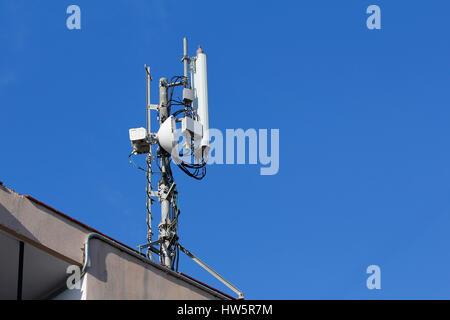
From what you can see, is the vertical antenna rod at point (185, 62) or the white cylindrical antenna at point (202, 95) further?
the vertical antenna rod at point (185, 62)

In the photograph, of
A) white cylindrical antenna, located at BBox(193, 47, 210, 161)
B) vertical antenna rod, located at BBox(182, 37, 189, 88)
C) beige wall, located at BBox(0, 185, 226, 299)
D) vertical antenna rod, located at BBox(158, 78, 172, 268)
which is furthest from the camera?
vertical antenna rod, located at BBox(182, 37, 189, 88)

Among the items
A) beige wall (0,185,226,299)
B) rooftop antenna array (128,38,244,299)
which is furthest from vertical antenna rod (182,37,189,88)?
beige wall (0,185,226,299)

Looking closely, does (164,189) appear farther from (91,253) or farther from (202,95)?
(91,253)

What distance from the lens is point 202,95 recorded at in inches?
1190

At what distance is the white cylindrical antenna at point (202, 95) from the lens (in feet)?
95.6

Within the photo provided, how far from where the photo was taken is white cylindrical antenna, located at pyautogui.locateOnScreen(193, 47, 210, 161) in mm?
29125

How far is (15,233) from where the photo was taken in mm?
17828

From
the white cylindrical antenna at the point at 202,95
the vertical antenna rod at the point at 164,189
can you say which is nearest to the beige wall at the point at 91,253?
the vertical antenna rod at the point at 164,189

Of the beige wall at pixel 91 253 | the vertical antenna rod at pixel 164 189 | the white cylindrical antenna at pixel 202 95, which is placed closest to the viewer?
the beige wall at pixel 91 253

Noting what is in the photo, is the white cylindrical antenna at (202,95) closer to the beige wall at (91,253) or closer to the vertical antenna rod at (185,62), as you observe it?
the vertical antenna rod at (185,62)

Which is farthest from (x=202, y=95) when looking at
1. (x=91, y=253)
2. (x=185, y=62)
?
(x=91, y=253)

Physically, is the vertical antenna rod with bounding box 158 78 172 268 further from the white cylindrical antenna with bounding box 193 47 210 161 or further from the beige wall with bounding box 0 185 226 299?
the beige wall with bounding box 0 185 226 299
